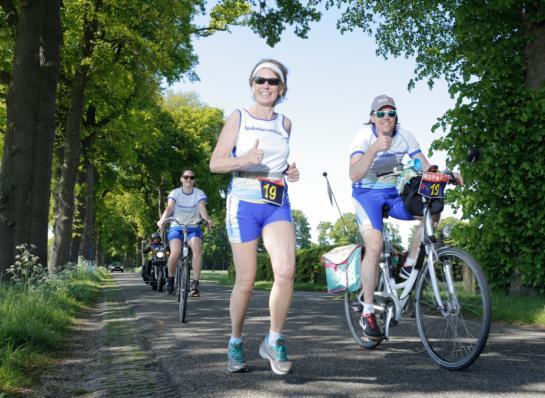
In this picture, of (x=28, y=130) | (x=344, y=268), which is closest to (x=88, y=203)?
(x=28, y=130)

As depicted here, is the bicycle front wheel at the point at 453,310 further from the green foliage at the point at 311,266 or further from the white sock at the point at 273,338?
the green foliage at the point at 311,266

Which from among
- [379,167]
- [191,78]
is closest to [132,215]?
[191,78]

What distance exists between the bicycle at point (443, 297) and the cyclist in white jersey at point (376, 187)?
0.20 m

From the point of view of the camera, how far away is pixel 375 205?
5.36 metres

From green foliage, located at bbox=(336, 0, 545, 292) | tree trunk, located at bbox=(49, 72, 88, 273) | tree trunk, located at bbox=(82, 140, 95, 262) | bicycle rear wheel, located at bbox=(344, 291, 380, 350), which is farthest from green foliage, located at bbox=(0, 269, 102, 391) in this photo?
tree trunk, located at bbox=(82, 140, 95, 262)

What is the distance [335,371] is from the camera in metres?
4.56

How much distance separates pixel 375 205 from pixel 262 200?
130 centimetres

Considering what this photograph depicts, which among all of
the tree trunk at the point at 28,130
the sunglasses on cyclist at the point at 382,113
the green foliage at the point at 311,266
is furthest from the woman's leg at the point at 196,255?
the green foliage at the point at 311,266

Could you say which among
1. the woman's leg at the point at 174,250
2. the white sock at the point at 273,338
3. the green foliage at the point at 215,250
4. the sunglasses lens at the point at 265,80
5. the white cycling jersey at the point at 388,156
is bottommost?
the white sock at the point at 273,338

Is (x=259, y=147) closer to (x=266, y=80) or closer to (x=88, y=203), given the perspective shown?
(x=266, y=80)

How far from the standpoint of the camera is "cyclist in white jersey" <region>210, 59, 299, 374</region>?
174 inches

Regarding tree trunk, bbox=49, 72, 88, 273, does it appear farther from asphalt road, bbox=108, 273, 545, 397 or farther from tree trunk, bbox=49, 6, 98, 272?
asphalt road, bbox=108, 273, 545, 397

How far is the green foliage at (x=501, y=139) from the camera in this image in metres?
9.30

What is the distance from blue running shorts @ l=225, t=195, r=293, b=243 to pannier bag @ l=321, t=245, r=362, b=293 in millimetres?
1145
